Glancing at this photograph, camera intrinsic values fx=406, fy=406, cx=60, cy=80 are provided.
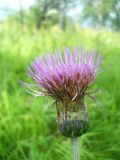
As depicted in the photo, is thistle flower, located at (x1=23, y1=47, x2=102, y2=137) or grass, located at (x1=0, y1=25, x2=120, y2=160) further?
grass, located at (x1=0, y1=25, x2=120, y2=160)

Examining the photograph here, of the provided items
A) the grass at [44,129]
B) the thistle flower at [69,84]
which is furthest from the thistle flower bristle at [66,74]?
the grass at [44,129]

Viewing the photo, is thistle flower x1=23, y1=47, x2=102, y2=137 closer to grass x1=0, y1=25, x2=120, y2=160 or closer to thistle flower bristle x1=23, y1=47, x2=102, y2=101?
thistle flower bristle x1=23, y1=47, x2=102, y2=101

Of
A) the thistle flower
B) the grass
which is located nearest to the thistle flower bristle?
the thistle flower

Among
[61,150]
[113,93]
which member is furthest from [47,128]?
[113,93]

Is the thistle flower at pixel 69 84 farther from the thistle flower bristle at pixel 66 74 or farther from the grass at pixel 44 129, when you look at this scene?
the grass at pixel 44 129

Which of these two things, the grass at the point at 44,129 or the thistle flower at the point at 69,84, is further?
the grass at the point at 44,129

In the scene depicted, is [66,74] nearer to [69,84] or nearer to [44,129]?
[69,84]

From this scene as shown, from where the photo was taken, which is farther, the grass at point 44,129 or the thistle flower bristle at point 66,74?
the grass at point 44,129

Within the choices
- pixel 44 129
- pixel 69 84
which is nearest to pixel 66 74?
pixel 69 84
